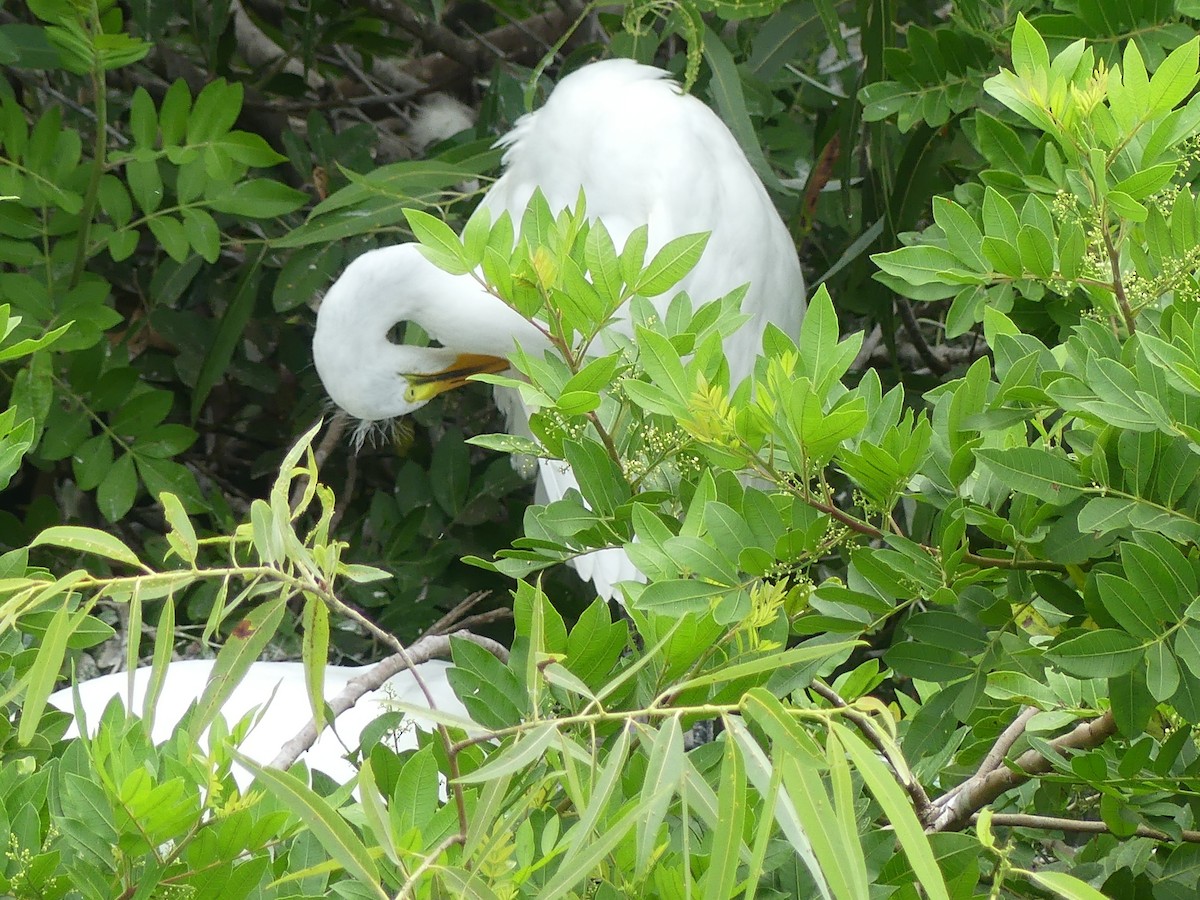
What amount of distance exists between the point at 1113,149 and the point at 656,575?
273 millimetres

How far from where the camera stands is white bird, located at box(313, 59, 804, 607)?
1.54m

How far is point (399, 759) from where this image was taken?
0.58m

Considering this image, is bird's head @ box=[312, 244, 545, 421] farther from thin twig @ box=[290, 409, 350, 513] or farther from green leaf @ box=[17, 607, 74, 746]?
green leaf @ box=[17, 607, 74, 746]

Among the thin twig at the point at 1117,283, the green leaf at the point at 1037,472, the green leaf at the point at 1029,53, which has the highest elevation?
the green leaf at the point at 1029,53

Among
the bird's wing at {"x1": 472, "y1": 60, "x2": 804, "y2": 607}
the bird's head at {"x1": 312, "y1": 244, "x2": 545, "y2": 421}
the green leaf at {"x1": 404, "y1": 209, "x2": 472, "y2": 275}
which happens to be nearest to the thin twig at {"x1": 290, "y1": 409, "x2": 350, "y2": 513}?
the bird's head at {"x1": 312, "y1": 244, "x2": 545, "y2": 421}

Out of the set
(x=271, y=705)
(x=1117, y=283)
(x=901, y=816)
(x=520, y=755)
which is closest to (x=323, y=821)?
(x=520, y=755)

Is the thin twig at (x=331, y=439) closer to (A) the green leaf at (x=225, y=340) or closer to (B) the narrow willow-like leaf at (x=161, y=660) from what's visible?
(A) the green leaf at (x=225, y=340)

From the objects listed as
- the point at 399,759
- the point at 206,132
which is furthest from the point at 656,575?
the point at 206,132

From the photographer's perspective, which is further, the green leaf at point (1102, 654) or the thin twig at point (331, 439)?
the thin twig at point (331, 439)

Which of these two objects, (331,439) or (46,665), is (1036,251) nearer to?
(46,665)

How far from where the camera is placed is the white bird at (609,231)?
1.54 m

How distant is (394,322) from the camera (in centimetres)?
158

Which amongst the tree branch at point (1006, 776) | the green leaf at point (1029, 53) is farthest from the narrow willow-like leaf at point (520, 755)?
the green leaf at point (1029, 53)

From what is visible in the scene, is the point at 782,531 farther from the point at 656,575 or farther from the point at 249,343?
the point at 249,343
